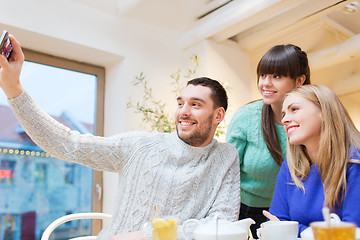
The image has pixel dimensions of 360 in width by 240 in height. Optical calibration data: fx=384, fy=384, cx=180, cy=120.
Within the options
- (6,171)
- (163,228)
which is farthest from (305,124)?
(6,171)

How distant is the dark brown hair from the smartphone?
117 cm

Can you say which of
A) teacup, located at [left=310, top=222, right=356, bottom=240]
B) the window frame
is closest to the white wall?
the window frame

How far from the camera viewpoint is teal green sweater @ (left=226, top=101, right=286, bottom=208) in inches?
76.5

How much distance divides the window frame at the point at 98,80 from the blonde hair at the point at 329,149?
96.6 inches

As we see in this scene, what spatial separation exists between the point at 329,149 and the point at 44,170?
8.59ft

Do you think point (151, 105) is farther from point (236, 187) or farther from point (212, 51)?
point (236, 187)

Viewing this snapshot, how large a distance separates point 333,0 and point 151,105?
1840 mm

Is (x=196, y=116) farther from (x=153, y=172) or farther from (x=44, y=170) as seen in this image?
(x=44, y=170)

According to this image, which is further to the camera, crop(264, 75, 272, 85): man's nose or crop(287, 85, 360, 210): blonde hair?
crop(264, 75, 272, 85): man's nose

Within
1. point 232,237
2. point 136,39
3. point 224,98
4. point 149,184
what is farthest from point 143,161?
point 136,39

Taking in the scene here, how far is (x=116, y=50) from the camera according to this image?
352 cm

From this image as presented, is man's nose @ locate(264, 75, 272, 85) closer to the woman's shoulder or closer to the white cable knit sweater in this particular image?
the woman's shoulder

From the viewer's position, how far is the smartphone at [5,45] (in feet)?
3.86

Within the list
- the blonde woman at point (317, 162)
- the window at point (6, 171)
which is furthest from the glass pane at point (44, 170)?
the blonde woman at point (317, 162)
